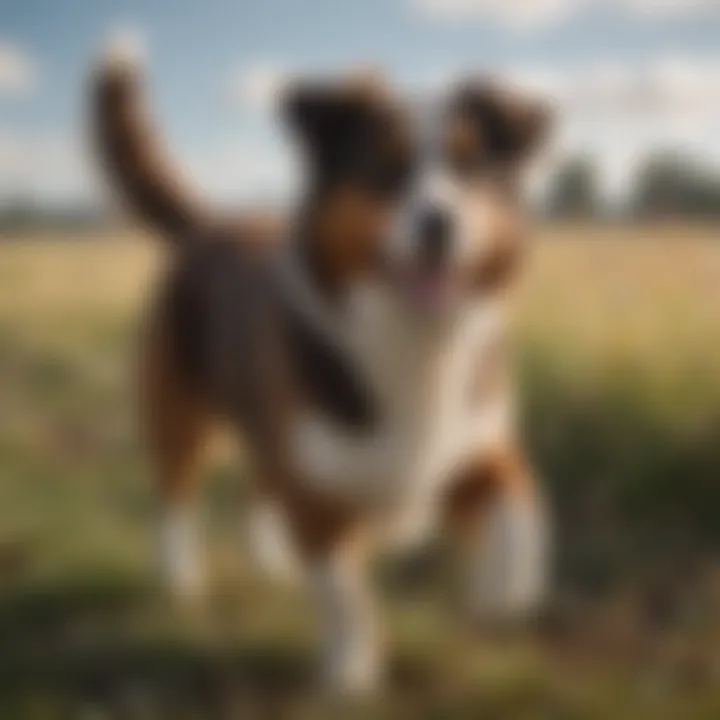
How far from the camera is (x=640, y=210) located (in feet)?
2.89

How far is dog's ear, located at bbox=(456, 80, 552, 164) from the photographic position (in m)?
0.75

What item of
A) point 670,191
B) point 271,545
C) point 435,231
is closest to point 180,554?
point 271,545

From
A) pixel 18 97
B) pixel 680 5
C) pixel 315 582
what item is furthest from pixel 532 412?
pixel 18 97

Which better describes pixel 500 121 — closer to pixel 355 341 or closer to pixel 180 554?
pixel 355 341

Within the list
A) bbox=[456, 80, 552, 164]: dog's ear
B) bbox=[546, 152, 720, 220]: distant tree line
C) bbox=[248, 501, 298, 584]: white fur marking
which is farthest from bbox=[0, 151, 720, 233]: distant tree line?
bbox=[248, 501, 298, 584]: white fur marking

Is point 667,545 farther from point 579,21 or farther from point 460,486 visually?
point 579,21

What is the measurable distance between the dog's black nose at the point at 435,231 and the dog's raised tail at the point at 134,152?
0.18 meters

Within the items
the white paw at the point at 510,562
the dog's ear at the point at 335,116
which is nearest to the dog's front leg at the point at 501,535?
the white paw at the point at 510,562

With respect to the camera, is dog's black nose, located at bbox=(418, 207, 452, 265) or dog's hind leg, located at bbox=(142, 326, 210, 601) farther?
dog's hind leg, located at bbox=(142, 326, 210, 601)

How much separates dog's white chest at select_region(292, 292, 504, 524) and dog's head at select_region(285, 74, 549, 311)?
0.11 ft

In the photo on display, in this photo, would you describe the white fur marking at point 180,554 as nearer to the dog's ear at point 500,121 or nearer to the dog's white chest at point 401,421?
the dog's white chest at point 401,421

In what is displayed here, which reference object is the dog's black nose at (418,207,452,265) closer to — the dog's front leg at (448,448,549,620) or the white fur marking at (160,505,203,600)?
the dog's front leg at (448,448,549,620)

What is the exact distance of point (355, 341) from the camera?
79cm

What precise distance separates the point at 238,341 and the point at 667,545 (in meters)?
0.31
